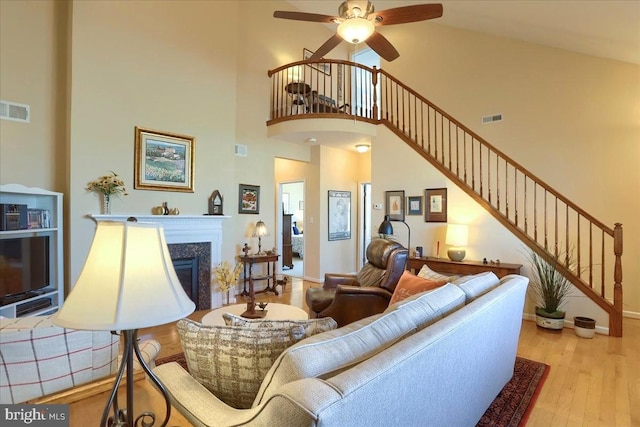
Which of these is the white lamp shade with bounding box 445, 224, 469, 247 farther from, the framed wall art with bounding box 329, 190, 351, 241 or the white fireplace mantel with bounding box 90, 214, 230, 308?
the white fireplace mantel with bounding box 90, 214, 230, 308

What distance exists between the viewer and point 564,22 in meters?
3.81

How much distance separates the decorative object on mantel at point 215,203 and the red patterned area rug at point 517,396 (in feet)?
7.54

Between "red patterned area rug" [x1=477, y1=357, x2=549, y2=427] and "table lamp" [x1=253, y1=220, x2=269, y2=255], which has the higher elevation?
"table lamp" [x1=253, y1=220, x2=269, y2=255]

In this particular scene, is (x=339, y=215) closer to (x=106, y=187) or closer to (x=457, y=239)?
(x=457, y=239)

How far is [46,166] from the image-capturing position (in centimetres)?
360

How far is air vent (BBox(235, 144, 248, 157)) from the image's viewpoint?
529cm

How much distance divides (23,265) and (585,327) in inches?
226

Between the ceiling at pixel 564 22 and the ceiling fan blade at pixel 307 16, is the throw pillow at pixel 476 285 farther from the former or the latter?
the ceiling at pixel 564 22

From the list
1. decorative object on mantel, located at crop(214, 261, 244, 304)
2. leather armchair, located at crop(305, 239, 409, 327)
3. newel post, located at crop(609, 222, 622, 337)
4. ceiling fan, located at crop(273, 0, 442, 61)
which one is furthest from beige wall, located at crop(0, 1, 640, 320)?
ceiling fan, located at crop(273, 0, 442, 61)

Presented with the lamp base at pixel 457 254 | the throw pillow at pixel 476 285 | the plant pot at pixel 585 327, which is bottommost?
the plant pot at pixel 585 327

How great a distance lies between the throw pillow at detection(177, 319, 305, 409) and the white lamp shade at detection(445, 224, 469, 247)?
3.68 m

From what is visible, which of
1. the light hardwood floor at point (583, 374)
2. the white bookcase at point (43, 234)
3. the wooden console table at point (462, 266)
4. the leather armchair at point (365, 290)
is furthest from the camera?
the wooden console table at point (462, 266)

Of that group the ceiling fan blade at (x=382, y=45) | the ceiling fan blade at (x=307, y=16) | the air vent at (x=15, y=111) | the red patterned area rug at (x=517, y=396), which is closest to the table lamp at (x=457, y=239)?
the red patterned area rug at (x=517, y=396)

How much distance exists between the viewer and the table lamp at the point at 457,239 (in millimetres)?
4285
